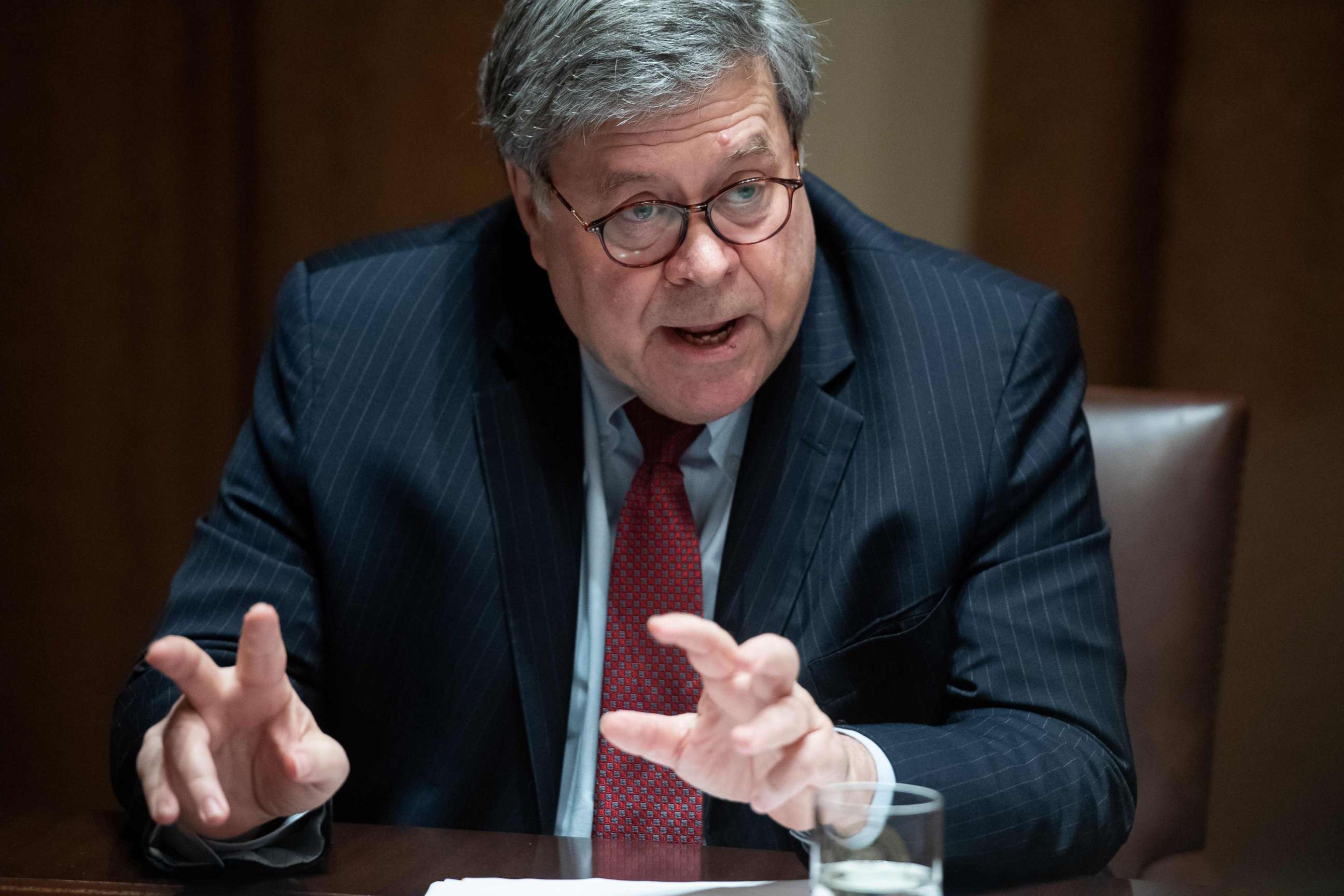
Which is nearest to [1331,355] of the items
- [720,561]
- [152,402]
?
[720,561]

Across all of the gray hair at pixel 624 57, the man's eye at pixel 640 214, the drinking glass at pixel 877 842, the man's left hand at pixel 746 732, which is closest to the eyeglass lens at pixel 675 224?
the man's eye at pixel 640 214

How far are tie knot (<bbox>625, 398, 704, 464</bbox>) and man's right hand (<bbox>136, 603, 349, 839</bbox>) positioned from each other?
0.54m

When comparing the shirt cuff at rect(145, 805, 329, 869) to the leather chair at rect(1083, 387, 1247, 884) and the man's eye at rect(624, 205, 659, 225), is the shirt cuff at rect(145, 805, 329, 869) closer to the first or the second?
the man's eye at rect(624, 205, 659, 225)

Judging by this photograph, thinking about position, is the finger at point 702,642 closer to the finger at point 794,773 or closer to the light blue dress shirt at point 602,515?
the finger at point 794,773

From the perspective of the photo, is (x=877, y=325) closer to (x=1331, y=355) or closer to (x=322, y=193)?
(x=1331, y=355)

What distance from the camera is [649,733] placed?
105cm

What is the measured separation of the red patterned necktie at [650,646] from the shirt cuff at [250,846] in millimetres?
381

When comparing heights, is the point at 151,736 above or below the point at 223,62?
below

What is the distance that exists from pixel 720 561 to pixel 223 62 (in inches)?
67.3

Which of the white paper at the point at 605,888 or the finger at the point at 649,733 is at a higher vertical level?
the finger at the point at 649,733

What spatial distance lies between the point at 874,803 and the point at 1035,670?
62cm

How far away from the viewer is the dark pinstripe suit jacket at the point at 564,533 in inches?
58.4

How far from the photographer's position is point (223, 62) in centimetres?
267

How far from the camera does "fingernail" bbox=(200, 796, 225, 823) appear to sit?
1.02 metres
